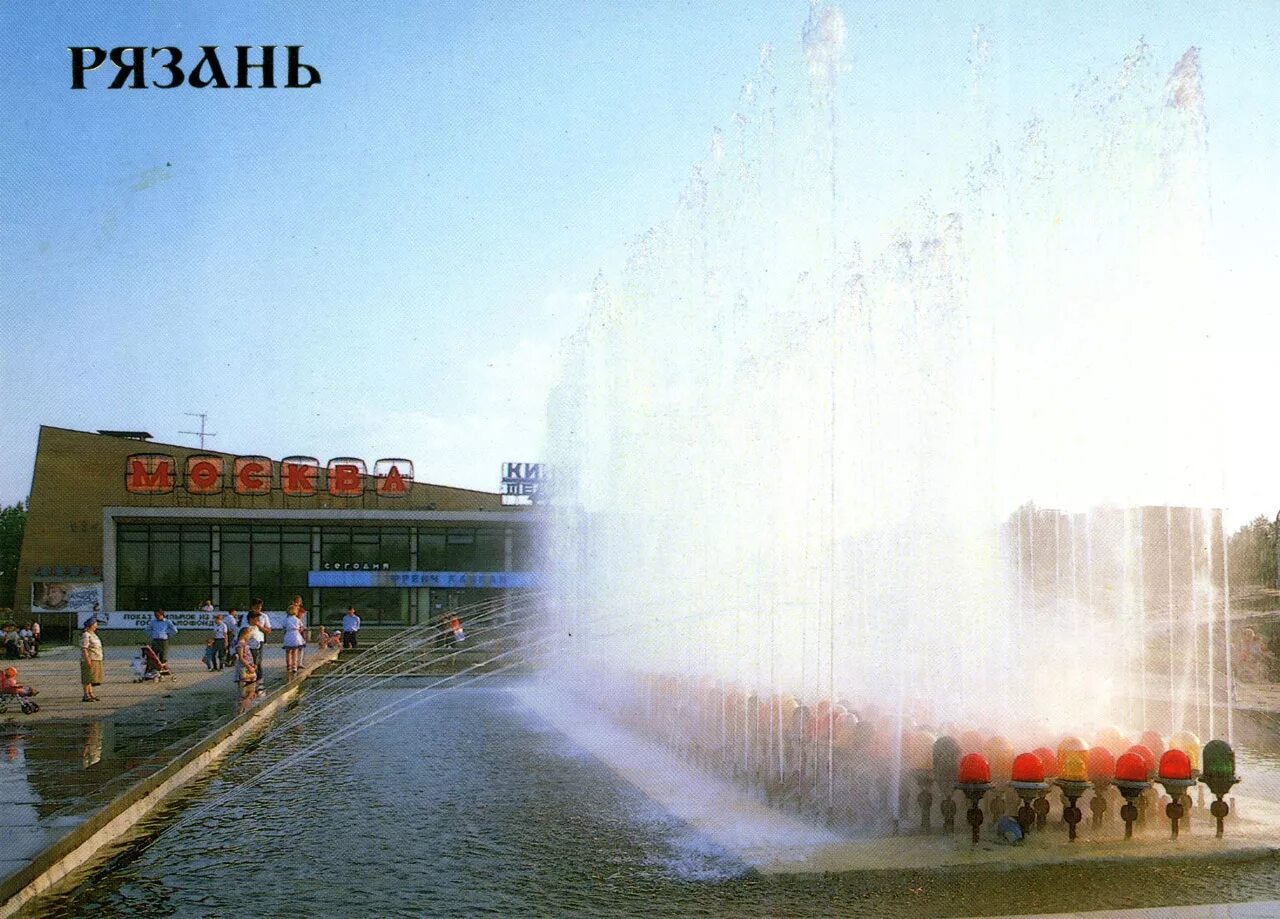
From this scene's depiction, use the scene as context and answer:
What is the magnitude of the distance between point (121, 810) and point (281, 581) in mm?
45129

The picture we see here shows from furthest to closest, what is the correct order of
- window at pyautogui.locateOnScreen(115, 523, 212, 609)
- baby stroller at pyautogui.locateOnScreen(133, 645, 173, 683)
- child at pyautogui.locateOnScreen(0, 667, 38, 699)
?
window at pyautogui.locateOnScreen(115, 523, 212, 609) < baby stroller at pyautogui.locateOnScreen(133, 645, 173, 683) < child at pyautogui.locateOnScreen(0, 667, 38, 699)

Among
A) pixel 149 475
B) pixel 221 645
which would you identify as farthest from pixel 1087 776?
pixel 149 475

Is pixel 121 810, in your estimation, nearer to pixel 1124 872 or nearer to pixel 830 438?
pixel 1124 872

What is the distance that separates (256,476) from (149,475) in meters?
4.78

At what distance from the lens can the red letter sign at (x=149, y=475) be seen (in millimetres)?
53781

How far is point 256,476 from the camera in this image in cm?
5484

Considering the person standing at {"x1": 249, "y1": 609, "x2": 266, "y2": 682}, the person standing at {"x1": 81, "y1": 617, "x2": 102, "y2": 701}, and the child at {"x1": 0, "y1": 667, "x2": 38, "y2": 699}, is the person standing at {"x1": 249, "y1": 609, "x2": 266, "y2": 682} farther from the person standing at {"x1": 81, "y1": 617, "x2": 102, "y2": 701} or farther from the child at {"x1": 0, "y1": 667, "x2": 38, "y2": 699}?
the child at {"x1": 0, "y1": 667, "x2": 38, "y2": 699}

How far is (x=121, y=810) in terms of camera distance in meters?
10.6

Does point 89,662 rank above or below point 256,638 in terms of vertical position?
below

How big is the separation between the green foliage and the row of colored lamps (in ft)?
97.5

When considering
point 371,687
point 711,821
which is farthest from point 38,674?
point 711,821

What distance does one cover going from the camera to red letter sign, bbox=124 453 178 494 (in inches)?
2117

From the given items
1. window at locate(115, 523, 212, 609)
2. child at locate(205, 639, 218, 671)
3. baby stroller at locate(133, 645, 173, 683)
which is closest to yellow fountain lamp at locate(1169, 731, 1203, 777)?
baby stroller at locate(133, 645, 173, 683)

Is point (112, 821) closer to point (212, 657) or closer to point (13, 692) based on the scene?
point (13, 692)
